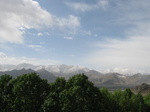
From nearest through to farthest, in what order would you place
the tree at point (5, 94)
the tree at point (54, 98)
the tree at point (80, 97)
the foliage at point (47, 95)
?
1. the tree at point (54, 98)
2. the tree at point (80, 97)
3. the foliage at point (47, 95)
4. the tree at point (5, 94)

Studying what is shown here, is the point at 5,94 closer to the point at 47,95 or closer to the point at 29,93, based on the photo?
the point at 29,93

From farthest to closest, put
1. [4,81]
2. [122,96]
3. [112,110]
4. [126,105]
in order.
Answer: [122,96], [126,105], [112,110], [4,81]

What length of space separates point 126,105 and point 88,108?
3399cm

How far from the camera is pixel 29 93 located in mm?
63406

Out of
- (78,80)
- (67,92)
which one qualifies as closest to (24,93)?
(67,92)

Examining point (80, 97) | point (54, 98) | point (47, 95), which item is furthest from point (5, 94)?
point (80, 97)

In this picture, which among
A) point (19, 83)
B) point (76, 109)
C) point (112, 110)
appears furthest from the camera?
point (112, 110)

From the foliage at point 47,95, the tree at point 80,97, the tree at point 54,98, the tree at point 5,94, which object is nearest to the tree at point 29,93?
the foliage at point 47,95

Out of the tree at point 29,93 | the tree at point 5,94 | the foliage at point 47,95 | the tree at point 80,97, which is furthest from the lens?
the tree at point 5,94

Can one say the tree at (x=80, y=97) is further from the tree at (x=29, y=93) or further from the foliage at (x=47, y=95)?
the tree at (x=29, y=93)

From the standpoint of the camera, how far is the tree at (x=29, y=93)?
6159cm

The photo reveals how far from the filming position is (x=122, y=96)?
95875 millimetres

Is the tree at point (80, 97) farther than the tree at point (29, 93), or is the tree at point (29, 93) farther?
the tree at point (29, 93)

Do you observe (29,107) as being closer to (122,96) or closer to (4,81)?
(4,81)
